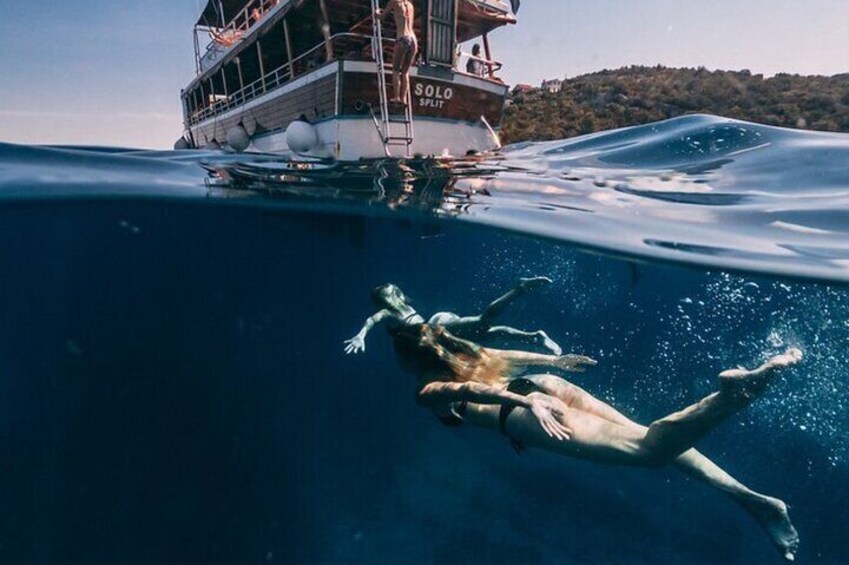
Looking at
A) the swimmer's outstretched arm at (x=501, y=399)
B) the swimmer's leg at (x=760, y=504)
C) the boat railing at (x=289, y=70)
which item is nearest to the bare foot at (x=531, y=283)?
the swimmer's outstretched arm at (x=501, y=399)

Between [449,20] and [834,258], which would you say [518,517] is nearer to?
[834,258]

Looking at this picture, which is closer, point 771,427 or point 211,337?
point 211,337

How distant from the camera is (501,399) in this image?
17.2 ft

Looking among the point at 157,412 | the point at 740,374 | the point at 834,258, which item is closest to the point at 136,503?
the point at 157,412

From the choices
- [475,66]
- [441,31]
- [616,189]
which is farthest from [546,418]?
[475,66]

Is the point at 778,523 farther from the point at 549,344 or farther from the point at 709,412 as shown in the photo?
the point at 549,344

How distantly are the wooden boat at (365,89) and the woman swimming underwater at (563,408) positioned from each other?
7113mm

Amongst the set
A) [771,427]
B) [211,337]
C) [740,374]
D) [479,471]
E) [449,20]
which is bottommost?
[771,427]

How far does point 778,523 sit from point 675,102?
176ft

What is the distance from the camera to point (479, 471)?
13.9 m

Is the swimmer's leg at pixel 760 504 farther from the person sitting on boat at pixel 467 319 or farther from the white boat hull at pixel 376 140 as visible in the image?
the white boat hull at pixel 376 140

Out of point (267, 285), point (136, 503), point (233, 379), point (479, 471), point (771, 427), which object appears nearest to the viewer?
point (136, 503)

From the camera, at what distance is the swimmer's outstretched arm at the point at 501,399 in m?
4.57

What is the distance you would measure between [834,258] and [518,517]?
8.55 m
